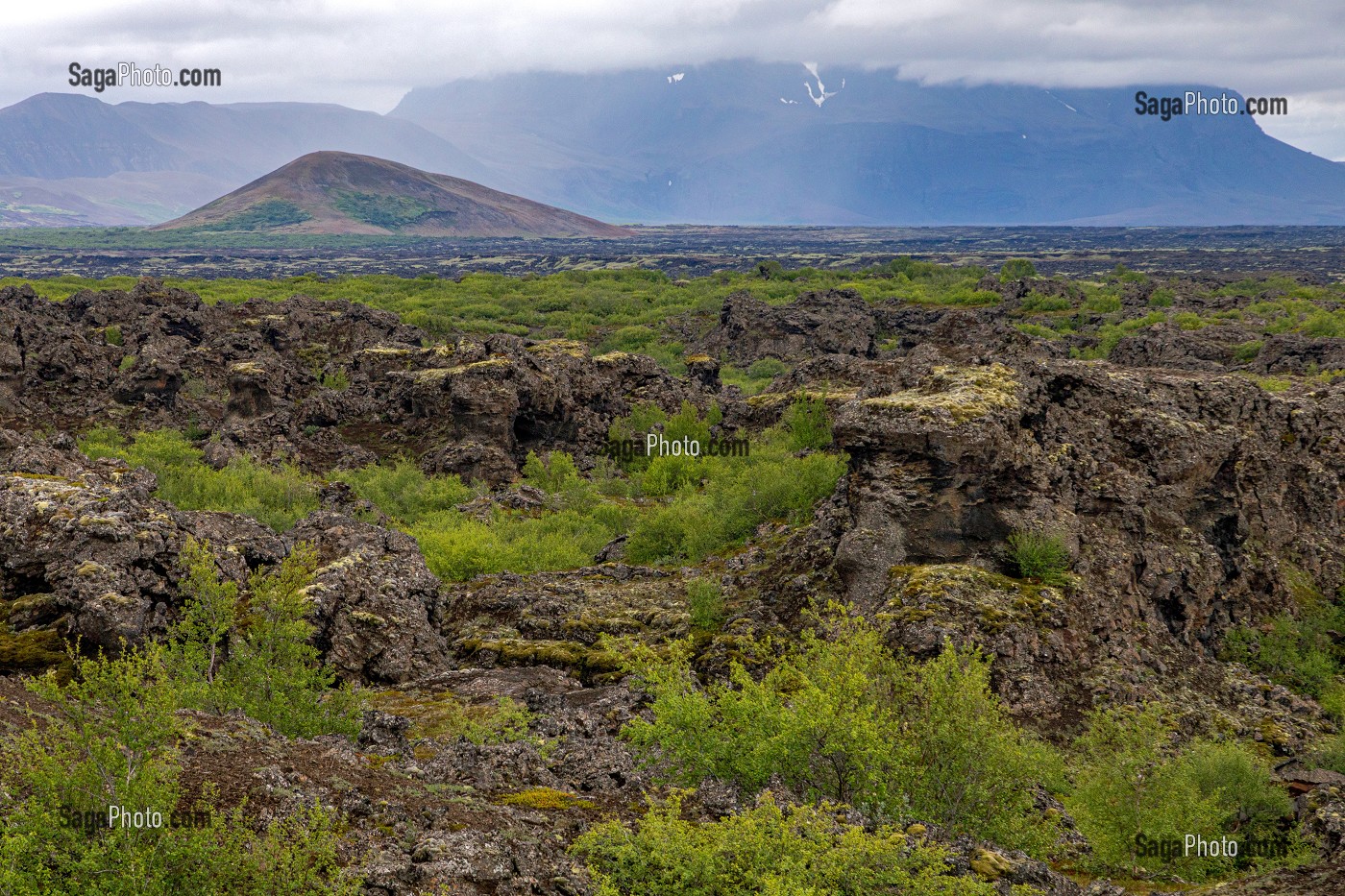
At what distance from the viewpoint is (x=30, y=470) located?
→ 30500 mm

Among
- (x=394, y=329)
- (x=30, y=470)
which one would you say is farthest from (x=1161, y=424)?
(x=394, y=329)

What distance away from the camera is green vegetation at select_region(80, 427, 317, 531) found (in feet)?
144

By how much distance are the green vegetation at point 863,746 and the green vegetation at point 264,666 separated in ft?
23.3

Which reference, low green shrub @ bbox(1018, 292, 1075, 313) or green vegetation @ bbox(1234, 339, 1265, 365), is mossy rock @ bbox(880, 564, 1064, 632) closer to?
green vegetation @ bbox(1234, 339, 1265, 365)

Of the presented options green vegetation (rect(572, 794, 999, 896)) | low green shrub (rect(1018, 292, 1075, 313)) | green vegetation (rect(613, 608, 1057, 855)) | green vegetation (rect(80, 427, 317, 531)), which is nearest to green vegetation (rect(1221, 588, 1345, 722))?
green vegetation (rect(613, 608, 1057, 855))

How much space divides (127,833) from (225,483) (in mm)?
39920

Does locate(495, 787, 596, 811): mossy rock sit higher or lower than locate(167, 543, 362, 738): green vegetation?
lower

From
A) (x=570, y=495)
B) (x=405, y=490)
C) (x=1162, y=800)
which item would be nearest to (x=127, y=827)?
(x=1162, y=800)

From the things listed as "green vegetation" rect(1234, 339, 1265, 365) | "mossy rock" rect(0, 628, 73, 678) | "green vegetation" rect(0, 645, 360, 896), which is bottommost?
"mossy rock" rect(0, 628, 73, 678)

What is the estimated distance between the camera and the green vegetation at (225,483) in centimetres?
4403

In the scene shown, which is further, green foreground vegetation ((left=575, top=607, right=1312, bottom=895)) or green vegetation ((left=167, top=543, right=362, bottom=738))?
green vegetation ((left=167, top=543, right=362, bottom=738))

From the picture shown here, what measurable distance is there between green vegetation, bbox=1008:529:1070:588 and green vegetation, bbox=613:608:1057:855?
9810 millimetres

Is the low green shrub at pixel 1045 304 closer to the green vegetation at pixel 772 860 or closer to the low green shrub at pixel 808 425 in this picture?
the low green shrub at pixel 808 425

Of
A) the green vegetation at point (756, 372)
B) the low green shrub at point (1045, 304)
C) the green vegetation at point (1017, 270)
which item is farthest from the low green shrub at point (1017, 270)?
the green vegetation at point (756, 372)
